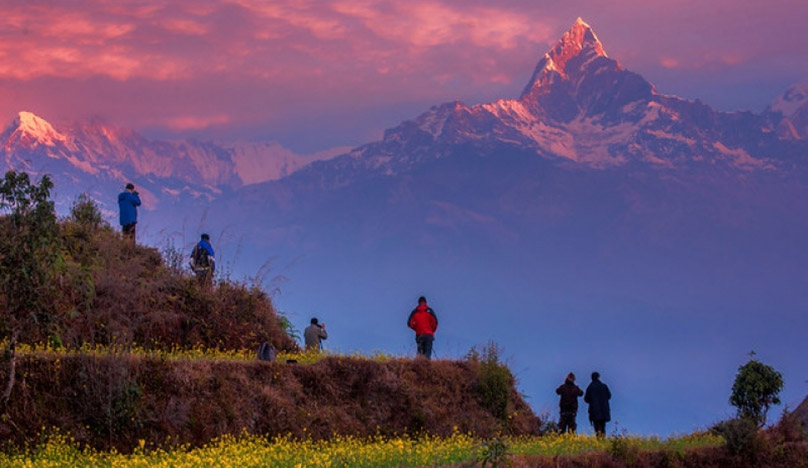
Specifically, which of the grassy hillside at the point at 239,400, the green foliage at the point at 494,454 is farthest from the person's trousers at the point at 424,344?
the green foliage at the point at 494,454

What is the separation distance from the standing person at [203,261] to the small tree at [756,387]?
2029 centimetres

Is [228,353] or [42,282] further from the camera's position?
[228,353]

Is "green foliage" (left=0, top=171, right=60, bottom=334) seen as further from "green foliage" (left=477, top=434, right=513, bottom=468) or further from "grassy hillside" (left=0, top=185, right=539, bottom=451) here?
"green foliage" (left=477, top=434, right=513, bottom=468)

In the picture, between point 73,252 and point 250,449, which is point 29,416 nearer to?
point 250,449

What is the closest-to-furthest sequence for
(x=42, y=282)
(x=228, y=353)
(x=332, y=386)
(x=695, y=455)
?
(x=42, y=282), (x=695, y=455), (x=332, y=386), (x=228, y=353)

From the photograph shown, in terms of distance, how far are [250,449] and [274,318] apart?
14721mm

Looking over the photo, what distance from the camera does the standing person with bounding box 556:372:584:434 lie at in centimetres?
3656

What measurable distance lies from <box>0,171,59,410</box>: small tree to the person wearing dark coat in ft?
61.4

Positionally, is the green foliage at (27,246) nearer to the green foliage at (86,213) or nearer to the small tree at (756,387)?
the green foliage at (86,213)

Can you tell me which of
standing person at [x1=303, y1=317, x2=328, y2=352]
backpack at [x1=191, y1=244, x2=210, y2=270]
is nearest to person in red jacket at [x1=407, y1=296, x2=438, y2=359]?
standing person at [x1=303, y1=317, x2=328, y2=352]

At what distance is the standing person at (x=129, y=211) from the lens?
40969mm

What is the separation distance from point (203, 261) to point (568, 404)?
47.4 feet

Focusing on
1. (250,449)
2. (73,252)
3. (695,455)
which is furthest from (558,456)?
(73,252)

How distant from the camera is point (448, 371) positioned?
36.2 m
